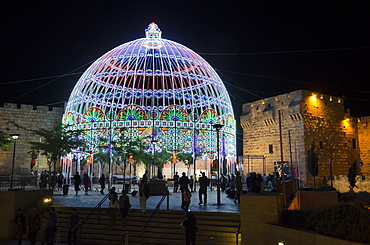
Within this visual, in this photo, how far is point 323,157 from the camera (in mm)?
37125

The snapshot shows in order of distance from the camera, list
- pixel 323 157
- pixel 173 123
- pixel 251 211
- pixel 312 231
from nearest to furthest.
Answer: pixel 312 231 → pixel 251 211 → pixel 173 123 → pixel 323 157

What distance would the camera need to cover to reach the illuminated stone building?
36.1m

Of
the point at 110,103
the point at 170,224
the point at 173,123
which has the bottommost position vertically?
the point at 170,224

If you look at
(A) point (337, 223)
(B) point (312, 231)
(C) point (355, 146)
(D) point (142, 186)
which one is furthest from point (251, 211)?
(C) point (355, 146)

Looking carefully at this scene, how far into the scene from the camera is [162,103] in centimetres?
2453

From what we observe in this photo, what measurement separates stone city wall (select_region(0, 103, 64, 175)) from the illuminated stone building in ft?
66.6

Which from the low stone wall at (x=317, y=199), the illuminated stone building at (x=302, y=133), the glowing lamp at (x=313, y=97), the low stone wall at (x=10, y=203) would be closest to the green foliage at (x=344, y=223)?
the low stone wall at (x=317, y=199)

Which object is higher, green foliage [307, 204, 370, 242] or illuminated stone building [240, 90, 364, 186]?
illuminated stone building [240, 90, 364, 186]

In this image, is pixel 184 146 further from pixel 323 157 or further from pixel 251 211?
pixel 323 157

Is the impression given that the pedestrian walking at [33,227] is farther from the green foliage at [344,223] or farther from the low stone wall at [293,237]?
the green foliage at [344,223]

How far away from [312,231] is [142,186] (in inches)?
236

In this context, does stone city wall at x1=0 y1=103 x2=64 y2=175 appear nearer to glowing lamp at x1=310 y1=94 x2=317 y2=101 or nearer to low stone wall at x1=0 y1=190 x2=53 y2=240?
low stone wall at x1=0 y1=190 x2=53 y2=240

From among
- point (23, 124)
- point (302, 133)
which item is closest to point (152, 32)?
point (23, 124)

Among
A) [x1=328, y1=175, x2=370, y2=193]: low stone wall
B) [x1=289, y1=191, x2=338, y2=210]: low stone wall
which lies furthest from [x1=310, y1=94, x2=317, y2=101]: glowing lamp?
[x1=289, y1=191, x2=338, y2=210]: low stone wall
